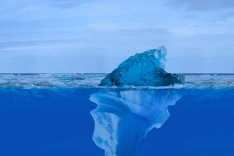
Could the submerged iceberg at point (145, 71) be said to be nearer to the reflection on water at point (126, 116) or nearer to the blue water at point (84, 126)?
the reflection on water at point (126, 116)

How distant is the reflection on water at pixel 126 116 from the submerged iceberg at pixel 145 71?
71 cm

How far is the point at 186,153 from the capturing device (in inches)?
533

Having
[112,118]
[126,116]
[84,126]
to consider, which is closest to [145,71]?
[126,116]

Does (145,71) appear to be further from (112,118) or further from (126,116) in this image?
(112,118)

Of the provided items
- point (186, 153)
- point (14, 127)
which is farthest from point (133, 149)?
point (14, 127)

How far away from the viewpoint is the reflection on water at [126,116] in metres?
10.3

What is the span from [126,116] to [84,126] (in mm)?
3503

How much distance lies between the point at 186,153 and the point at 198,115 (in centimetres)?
192

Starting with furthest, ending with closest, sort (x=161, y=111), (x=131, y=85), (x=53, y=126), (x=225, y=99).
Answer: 1. (x=53, y=126)
2. (x=225, y=99)
3. (x=161, y=111)
4. (x=131, y=85)

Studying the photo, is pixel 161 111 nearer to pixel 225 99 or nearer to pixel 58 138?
pixel 225 99

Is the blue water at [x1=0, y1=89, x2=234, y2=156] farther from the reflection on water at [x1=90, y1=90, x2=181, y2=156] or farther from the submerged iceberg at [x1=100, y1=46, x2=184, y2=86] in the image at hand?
the submerged iceberg at [x1=100, y1=46, x2=184, y2=86]

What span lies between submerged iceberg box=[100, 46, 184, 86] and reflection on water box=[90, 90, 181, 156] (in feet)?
2.33

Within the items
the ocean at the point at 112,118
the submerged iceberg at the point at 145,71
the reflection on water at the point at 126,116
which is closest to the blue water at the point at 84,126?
the ocean at the point at 112,118

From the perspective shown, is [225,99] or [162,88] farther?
[225,99]
